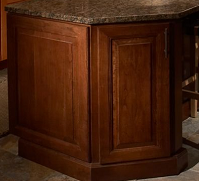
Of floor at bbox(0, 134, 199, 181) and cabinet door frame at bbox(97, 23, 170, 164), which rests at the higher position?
cabinet door frame at bbox(97, 23, 170, 164)

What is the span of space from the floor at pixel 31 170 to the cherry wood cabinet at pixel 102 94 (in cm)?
5

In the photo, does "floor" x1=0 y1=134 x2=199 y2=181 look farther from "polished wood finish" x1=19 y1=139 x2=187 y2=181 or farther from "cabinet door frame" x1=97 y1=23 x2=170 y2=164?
"cabinet door frame" x1=97 y1=23 x2=170 y2=164

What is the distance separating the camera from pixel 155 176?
4285mm

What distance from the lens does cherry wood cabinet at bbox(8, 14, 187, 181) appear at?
4.00 meters

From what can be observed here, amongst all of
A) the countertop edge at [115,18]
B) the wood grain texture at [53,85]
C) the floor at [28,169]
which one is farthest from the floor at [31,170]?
the countertop edge at [115,18]

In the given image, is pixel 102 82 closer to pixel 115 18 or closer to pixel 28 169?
pixel 115 18

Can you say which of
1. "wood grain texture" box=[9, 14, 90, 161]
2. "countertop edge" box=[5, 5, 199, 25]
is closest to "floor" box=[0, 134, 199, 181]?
"wood grain texture" box=[9, 14, 90, 161]

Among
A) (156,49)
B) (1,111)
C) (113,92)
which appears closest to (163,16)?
(156,49)

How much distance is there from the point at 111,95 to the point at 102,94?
63mm

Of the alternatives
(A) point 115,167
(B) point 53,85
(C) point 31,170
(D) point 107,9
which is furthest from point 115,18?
(C) point 31,170

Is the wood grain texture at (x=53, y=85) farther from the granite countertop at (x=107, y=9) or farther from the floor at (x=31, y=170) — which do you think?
the floor at (x=31, y=170)

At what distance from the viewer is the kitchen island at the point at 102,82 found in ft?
13.1

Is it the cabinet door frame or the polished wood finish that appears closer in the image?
the cabinet door frame

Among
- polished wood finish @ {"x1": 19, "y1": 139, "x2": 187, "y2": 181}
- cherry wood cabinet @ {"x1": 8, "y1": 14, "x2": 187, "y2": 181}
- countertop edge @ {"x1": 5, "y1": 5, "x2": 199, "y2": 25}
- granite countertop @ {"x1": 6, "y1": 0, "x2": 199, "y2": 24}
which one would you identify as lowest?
polished wood finish @ {"x1": 19, "y1": 139, "x2": 187, "y2": 181}
